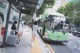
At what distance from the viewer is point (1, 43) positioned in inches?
559

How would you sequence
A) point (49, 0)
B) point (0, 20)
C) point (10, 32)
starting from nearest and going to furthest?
1. point (0, 20)
2. point (10, 32)
3. point (49, 0)

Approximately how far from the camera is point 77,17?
228 ft

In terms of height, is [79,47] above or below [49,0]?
below

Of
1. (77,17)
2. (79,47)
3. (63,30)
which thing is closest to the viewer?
(79,47)

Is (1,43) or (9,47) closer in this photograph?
(1,43)

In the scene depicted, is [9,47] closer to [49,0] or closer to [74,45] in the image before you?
[74,45]

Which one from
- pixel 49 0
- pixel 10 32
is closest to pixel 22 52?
pixel 10 32

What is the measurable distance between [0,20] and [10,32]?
798 cm

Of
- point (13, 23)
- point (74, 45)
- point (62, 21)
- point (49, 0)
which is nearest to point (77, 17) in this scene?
point (49, 0)

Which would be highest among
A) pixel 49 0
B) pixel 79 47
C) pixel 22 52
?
pixel 49 0

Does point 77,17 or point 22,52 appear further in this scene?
point 77,17

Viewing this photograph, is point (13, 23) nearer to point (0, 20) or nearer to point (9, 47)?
point (9, 47)

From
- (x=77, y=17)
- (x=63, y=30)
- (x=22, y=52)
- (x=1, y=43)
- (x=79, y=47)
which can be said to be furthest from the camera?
(x=77, y=17)

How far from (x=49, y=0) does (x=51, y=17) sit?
76.3 ft
